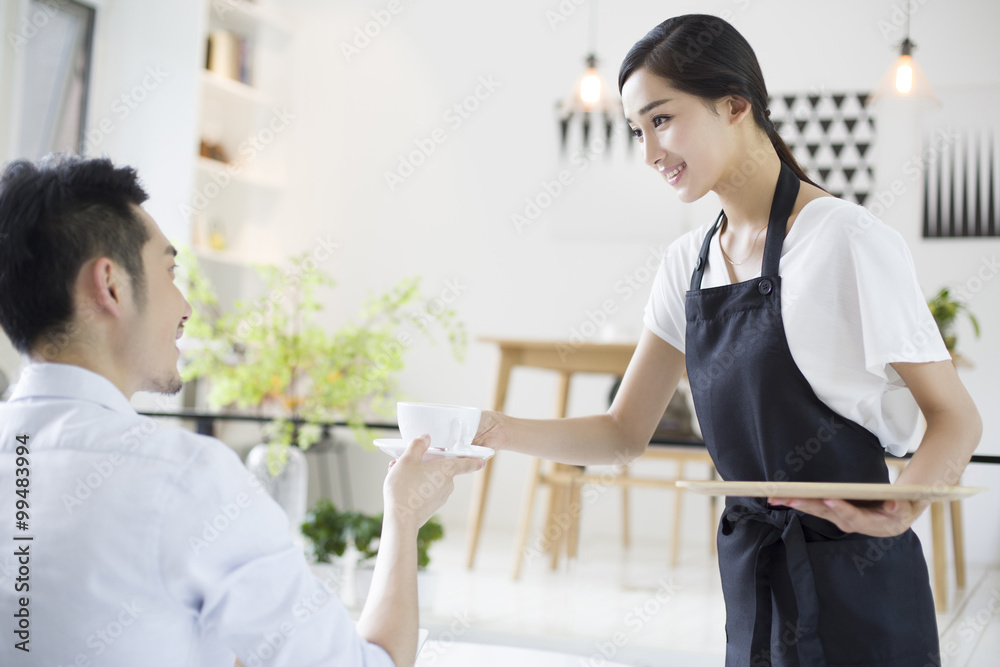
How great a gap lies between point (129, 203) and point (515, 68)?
4457 millimetres

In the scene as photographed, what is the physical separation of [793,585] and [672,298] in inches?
18.0

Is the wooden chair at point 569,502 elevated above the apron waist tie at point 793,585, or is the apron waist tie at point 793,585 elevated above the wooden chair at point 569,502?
the apron waist tie at point 793,585

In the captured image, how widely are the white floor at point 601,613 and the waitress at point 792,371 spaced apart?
1.74 feet

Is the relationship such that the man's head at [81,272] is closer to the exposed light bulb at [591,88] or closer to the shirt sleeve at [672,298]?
the shirt sleeve at [672,298]

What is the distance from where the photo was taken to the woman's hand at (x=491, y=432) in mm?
1339

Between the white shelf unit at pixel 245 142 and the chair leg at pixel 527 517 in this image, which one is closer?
the chair leg at pixel 527 517

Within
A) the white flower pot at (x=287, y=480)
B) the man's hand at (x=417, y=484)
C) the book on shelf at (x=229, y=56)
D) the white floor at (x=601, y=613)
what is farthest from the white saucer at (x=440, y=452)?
the book on shelf at (x=229, y=56)

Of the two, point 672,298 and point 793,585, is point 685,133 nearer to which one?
point 672,298

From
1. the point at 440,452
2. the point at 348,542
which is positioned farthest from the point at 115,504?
the point at 348,542

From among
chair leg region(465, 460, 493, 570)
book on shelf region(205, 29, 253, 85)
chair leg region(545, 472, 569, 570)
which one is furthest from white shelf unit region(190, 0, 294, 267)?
chair leg region(545, 472, 569, 570)

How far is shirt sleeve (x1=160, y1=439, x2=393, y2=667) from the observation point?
815mm

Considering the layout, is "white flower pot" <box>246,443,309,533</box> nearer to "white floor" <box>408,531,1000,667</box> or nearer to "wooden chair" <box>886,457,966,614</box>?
"white floor" <box>408,531,1000,667</box>

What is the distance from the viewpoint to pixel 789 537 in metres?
1.13

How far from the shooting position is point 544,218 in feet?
16.6
